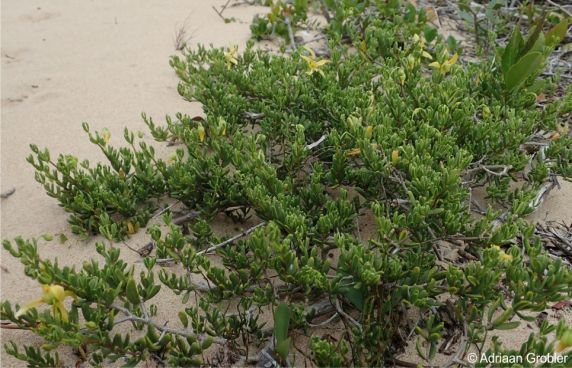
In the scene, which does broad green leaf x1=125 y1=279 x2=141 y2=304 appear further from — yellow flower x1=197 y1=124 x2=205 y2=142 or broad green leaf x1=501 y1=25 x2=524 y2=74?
broad green leaf x1=501 y1=25 x2=524 y2=74

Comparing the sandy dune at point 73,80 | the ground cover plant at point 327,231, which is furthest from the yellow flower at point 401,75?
the sandy dune at point 73,80

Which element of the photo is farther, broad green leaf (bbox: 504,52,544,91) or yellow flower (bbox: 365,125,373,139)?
broad green leaf (bbox: 504,52,544,91)

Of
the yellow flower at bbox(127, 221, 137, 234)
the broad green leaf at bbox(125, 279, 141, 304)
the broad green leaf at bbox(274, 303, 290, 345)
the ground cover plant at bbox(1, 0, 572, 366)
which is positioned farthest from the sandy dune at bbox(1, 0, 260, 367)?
the broad green leaf at bbox(274, 303, 290, 345)

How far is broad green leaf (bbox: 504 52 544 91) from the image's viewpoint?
7.67 ft

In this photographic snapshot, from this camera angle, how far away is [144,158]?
2.32 metres

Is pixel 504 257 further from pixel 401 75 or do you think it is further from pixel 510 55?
pixel 510 55

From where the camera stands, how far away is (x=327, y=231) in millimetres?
1860

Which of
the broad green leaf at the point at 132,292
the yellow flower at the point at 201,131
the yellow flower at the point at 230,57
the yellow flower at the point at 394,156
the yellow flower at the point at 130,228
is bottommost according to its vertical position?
the yellow flower at the point at 130,228

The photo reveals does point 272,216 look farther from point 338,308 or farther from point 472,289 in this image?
point 472,289

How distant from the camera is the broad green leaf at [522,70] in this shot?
7.67ft

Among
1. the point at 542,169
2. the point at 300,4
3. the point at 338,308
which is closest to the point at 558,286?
the point at 338,308

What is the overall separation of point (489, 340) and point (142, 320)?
44.8 inches

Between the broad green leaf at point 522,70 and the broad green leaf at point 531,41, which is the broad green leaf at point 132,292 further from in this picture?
the broad green leaf at point 531,41

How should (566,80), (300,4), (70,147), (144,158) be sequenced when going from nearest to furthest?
(144,158), (70,147), (566,80), (300,4)
